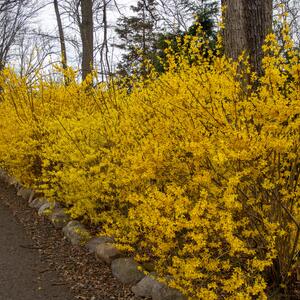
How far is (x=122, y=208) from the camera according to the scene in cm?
458

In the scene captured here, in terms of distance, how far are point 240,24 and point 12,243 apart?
145 inches

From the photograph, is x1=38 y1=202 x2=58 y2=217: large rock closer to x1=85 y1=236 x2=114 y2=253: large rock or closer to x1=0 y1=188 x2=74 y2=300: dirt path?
x1=0 y1=188 x2=74 y2=300: dirt path

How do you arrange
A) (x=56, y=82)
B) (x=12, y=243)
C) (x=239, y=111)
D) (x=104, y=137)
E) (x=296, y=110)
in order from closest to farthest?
(x=296, y=110) < (x=239, y=111) < (x=104, y=137) < (x=12, y=243) < (x=56, y=82)

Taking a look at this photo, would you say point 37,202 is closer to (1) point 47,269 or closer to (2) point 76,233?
(2) point 76,233

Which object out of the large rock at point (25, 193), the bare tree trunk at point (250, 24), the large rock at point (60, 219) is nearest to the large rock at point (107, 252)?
the large rock at point (60, 219)

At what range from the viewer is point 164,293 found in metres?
3.38

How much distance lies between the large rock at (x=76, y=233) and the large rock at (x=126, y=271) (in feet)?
2.54

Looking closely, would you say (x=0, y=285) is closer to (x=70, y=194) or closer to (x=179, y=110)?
(x=70, y=194)

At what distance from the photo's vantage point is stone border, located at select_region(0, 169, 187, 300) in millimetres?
3459

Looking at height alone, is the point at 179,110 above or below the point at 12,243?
above

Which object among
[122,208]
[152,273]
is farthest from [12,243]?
[152,273]

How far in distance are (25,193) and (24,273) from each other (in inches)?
126

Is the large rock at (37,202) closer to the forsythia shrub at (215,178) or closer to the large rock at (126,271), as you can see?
the forsythia shrub at (215,178)

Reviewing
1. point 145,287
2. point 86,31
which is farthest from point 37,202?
point 86,31
